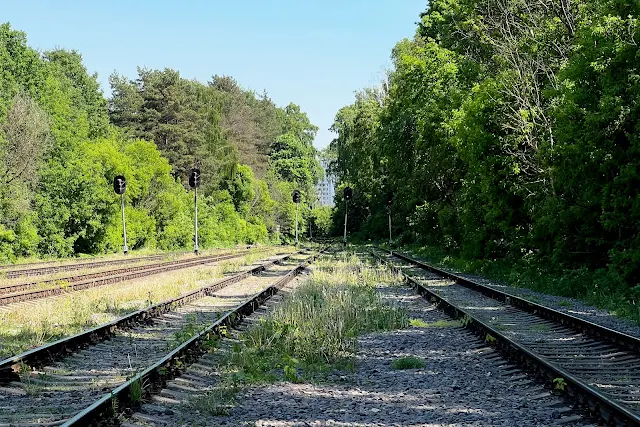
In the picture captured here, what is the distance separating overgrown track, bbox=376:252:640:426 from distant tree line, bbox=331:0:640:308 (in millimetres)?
3323

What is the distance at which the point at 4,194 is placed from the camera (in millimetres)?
40156

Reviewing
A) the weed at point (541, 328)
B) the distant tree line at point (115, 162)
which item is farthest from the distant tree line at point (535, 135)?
the distant tree line at point (115, 162)

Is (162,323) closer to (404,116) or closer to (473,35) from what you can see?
(473,35)

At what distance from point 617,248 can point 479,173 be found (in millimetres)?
8683

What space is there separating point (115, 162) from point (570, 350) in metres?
46.0

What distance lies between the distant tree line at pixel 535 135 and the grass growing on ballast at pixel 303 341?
5.99m

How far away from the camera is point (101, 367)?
8289 mm

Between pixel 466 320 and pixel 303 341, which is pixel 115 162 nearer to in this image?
pixel 466 320

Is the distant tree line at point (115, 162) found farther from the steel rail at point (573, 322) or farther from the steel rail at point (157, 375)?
the steel rail at point (157, 375)

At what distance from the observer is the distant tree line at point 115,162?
4378cm

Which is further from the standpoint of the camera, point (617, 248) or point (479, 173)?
point (479, 173)

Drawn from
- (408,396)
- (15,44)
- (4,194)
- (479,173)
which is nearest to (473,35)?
(479,173)

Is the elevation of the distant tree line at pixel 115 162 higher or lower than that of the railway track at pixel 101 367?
higher

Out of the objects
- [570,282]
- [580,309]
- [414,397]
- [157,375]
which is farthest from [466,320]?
[570,282]
